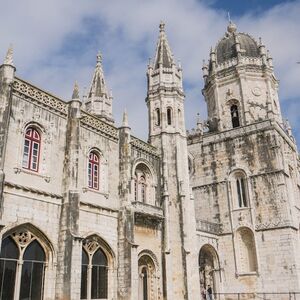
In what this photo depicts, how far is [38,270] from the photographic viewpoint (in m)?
15.9

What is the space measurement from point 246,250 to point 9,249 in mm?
18842

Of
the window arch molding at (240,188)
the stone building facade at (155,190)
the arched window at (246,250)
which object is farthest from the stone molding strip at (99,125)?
the arched window at (246,250)

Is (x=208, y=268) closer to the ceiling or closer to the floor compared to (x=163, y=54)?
closer to the floor

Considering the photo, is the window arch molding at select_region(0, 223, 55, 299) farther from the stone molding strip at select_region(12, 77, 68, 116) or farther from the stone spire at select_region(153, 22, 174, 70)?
the stone spire at select_region(153, 22, 174, 70)

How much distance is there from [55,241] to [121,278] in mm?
4375

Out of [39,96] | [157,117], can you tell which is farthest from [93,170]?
[157,117]

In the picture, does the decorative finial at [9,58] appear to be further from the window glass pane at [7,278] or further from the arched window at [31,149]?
the window glass pane at [7,278]

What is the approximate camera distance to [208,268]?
95.2 ft

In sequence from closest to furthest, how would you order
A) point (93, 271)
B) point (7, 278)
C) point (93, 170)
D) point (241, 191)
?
point (7, 278) → point (93, 271) → point (93, 170) → point (241, 191)

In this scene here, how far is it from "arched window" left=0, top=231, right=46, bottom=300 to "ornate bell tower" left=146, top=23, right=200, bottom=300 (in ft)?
26.9

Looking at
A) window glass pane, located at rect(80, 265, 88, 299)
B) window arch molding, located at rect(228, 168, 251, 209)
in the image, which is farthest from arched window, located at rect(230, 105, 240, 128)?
window glass pane, located at rect(80, 265, 88, 299)

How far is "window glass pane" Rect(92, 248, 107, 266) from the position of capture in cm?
1847

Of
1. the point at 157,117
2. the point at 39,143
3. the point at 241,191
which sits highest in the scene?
the point at 157,117

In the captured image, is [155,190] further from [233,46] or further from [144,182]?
[233,46]
